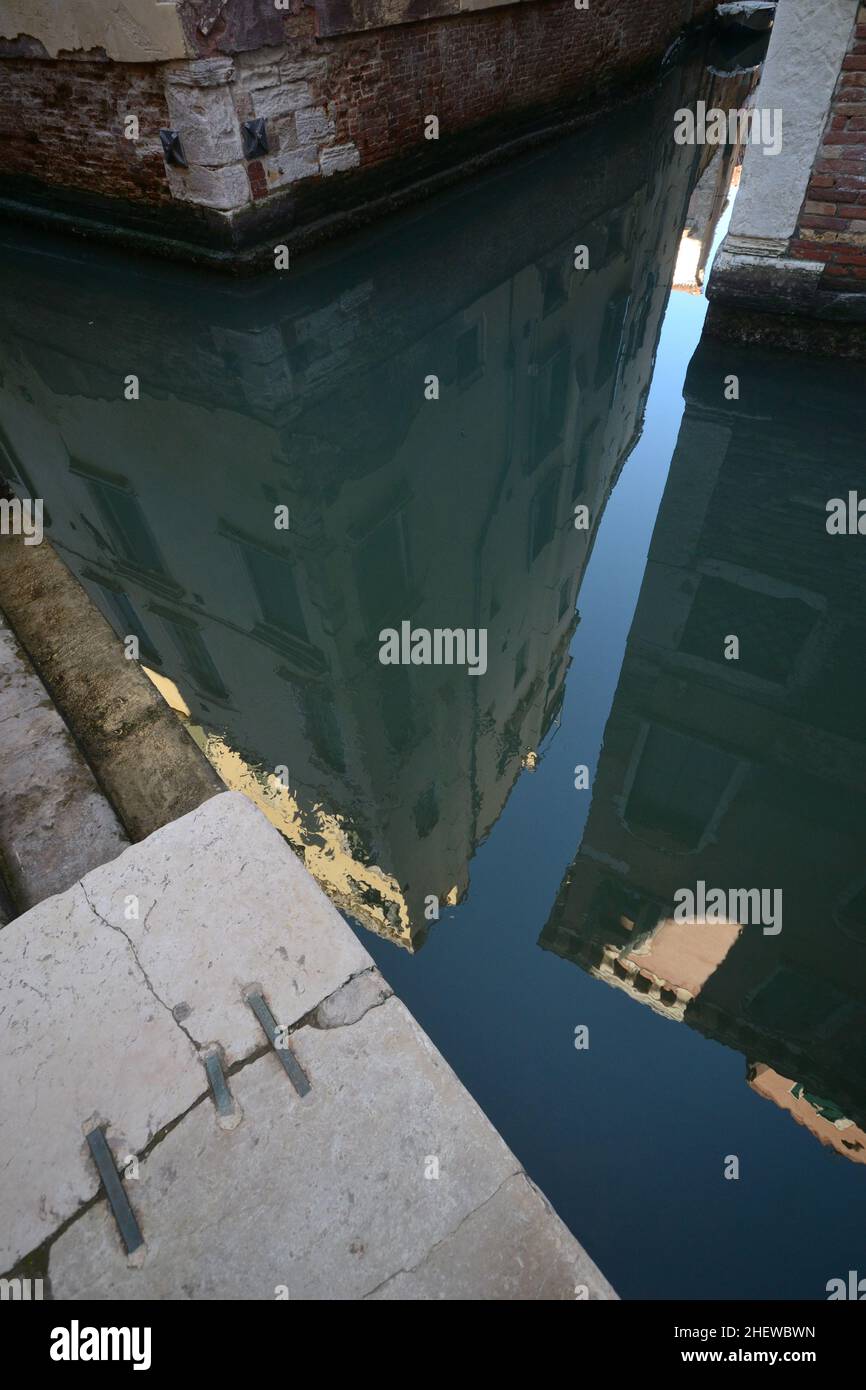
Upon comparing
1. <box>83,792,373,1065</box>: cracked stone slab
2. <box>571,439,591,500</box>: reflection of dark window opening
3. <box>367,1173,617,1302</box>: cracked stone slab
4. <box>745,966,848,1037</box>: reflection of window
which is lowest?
<box>571,439,591,500</box>: reflection of dark window opening

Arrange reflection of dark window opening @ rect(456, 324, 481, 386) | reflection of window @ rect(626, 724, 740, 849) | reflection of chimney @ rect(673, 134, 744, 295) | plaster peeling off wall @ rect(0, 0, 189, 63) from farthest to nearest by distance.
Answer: reflection of chimney @ rect(673, 134, 744, 295) → plaster peeling off wall @ rect(0, 0, 189, 63) → reflection of dark window opening @ rect(456, 324, 481, 386) → reflection of window @ rect(626, 724, 740, 849)

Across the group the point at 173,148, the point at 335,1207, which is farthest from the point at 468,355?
the point at 335,1207

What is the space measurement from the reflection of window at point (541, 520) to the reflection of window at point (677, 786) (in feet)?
6.72

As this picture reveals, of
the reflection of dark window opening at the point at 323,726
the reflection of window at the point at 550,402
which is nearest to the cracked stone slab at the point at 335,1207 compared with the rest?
the reflection of dark window opening at the point at 323,726

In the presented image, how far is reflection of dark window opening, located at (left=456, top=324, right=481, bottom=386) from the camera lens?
679 centimetres

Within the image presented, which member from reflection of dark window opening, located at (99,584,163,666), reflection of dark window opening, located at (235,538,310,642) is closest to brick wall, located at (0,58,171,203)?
reflection of dark window opening, located at (99,584,163,666)

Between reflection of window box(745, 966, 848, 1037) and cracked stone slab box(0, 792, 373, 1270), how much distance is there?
1846mm

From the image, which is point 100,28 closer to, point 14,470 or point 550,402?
point 14,470

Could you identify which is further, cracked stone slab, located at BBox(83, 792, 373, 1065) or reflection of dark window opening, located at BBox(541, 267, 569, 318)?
reflection of dark window opening, located at BBox(541, 267, 569, 318)

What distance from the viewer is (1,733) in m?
3.44

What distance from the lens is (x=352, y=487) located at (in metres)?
5.65

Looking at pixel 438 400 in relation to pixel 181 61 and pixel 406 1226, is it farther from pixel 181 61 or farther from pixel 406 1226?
pixel 406 1226

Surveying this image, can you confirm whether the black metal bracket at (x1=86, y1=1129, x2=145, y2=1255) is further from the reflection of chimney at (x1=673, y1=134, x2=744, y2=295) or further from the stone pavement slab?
the reflection of chimney at (x1=673, y1=134, x2=744, y2=295)
